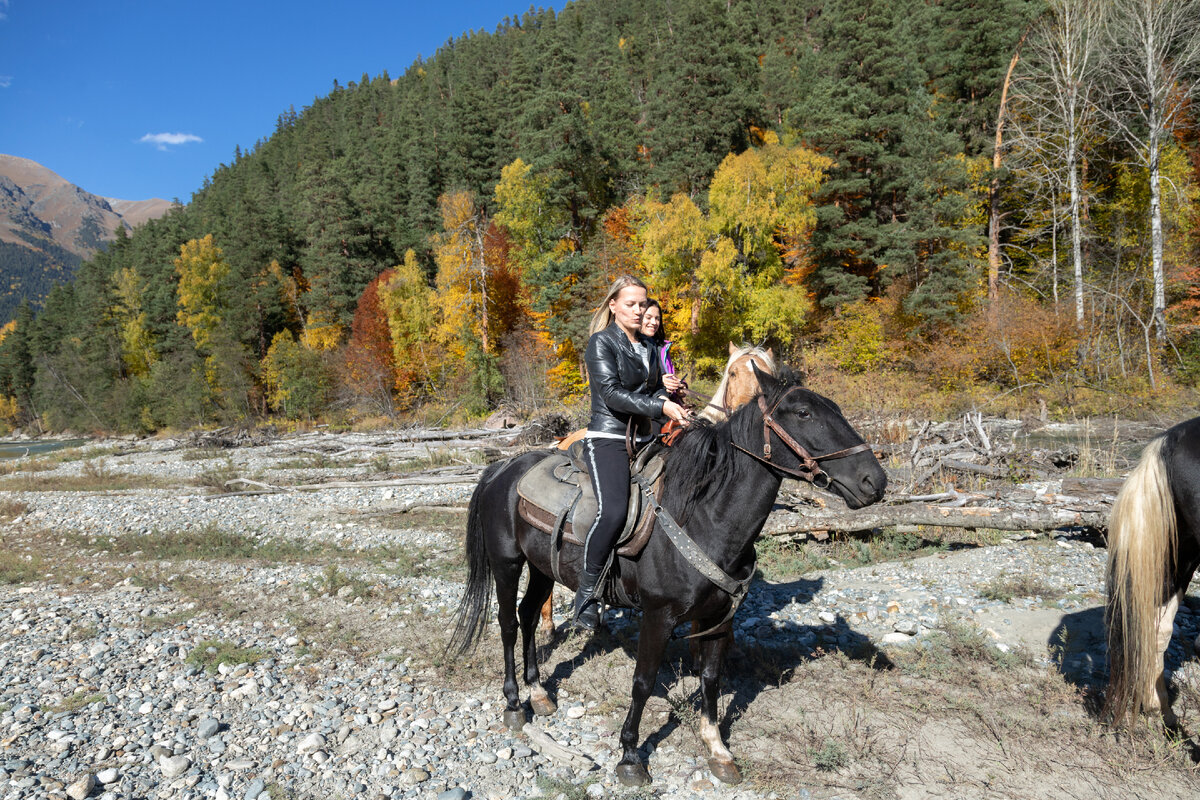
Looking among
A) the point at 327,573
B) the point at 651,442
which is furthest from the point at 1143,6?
the point at 327,573

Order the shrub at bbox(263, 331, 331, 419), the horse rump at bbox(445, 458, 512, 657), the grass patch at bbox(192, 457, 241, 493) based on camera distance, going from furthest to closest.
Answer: the shrub at bbox(263, 331, 331, 419), the grass patch at bbox(192, 457, 241, 493), the horse rump at bbox(445, 458, 512, 657)

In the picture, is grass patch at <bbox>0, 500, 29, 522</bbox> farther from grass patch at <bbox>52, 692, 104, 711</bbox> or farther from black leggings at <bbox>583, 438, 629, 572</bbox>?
black leggings at <bbox>583, 438, 629, 572</bbox>

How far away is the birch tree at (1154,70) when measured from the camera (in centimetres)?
1881

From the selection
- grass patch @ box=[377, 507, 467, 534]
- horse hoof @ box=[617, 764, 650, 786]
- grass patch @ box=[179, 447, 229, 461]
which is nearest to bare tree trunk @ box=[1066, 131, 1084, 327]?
grass patch @ box=[377, 507, 467, 534]

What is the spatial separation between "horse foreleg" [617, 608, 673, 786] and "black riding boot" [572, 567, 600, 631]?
365 millimetres

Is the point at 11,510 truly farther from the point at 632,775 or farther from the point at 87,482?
the point at 632,775

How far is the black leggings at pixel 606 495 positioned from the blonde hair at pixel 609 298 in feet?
2.69

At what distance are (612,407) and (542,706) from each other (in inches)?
105

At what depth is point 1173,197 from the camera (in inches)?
849

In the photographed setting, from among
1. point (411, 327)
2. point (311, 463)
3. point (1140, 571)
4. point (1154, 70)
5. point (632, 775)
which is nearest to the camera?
point (632, 775)

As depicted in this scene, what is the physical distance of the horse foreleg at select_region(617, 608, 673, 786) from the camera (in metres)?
3.57

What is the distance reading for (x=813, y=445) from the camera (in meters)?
3.13

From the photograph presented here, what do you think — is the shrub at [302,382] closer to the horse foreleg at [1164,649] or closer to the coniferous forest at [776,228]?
the coniferous forest at [776,228]

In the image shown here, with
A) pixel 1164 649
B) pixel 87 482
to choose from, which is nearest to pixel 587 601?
pixel 1164 649
